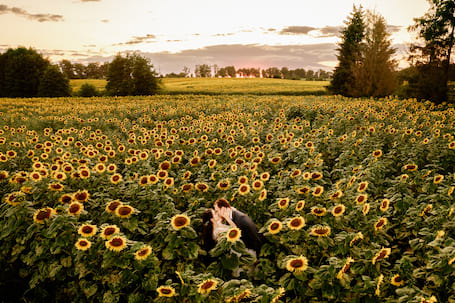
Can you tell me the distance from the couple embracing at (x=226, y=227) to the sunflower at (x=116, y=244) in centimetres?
133

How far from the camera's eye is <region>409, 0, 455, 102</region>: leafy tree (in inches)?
883

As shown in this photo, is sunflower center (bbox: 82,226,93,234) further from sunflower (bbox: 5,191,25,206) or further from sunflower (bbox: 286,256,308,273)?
sunflower (bbox: 286,256,308,273)

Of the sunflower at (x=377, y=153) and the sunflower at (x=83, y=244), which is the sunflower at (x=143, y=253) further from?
the sunflower at (x=377, y=153)

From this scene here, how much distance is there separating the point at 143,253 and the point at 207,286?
2.67 ft

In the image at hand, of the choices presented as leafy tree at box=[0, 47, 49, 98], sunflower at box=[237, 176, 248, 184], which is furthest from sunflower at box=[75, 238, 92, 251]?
leafy tree at box=[0, 47, 49, 98]

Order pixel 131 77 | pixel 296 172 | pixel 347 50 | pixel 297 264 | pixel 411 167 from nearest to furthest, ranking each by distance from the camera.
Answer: pixel 297 264 → pixel 296 172 → pixel 411 167 → pixel 347 50 → pixel 131 77

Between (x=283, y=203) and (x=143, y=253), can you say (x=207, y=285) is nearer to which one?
(x=143, y=253)

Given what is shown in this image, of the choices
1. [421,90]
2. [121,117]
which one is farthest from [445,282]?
[421,90]

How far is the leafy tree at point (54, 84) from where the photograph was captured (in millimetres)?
50000

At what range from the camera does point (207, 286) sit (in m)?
2.43

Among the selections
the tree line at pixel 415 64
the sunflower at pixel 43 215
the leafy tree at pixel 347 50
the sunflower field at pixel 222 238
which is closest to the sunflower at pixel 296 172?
the sunflower field at pixel 222 238

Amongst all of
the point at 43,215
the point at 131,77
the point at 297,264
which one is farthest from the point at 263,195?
the point at 131,77

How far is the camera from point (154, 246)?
3504 mm

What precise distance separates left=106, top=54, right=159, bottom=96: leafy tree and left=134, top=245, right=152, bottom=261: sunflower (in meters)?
43.1
